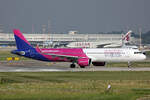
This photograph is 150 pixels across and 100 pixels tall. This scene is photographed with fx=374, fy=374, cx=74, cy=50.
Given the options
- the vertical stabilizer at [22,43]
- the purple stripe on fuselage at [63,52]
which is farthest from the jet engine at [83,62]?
the vertical stabilizer at [22,43]

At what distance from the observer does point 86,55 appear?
70.5m

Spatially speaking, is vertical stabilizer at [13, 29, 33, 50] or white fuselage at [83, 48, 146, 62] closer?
white fuselage at [83, 48, 146, 62]

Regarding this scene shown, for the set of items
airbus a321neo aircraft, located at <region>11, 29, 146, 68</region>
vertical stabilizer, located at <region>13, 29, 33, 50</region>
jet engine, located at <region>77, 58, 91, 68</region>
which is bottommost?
jet engine, located at <region>77, 58, 91, 68</region>

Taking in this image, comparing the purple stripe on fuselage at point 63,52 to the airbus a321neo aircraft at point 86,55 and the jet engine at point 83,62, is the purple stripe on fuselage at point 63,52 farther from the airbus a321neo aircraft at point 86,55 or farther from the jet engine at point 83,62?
the jet engine at point 83,62

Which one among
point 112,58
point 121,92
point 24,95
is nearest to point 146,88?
point 121,92

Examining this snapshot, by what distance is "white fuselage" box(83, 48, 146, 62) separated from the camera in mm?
69312

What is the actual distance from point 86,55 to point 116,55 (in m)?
5.62

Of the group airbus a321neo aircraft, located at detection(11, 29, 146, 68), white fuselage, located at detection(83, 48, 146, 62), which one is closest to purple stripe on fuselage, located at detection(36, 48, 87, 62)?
airbus a321neo aircraft, located at detection(11, 29, 146, 68)

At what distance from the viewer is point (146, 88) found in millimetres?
37469

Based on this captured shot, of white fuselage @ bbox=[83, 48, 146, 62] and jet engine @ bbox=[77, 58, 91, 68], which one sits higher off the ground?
white fuselage @ bbox=[83, 48, 146, 62]

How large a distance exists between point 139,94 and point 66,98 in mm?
6854

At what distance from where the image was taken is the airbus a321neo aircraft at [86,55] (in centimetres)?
6931

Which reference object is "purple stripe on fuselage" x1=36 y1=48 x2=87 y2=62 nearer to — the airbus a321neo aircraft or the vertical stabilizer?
the airbus a321neo aircraft

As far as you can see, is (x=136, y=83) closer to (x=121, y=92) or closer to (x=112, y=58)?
(x=121, y=92)
